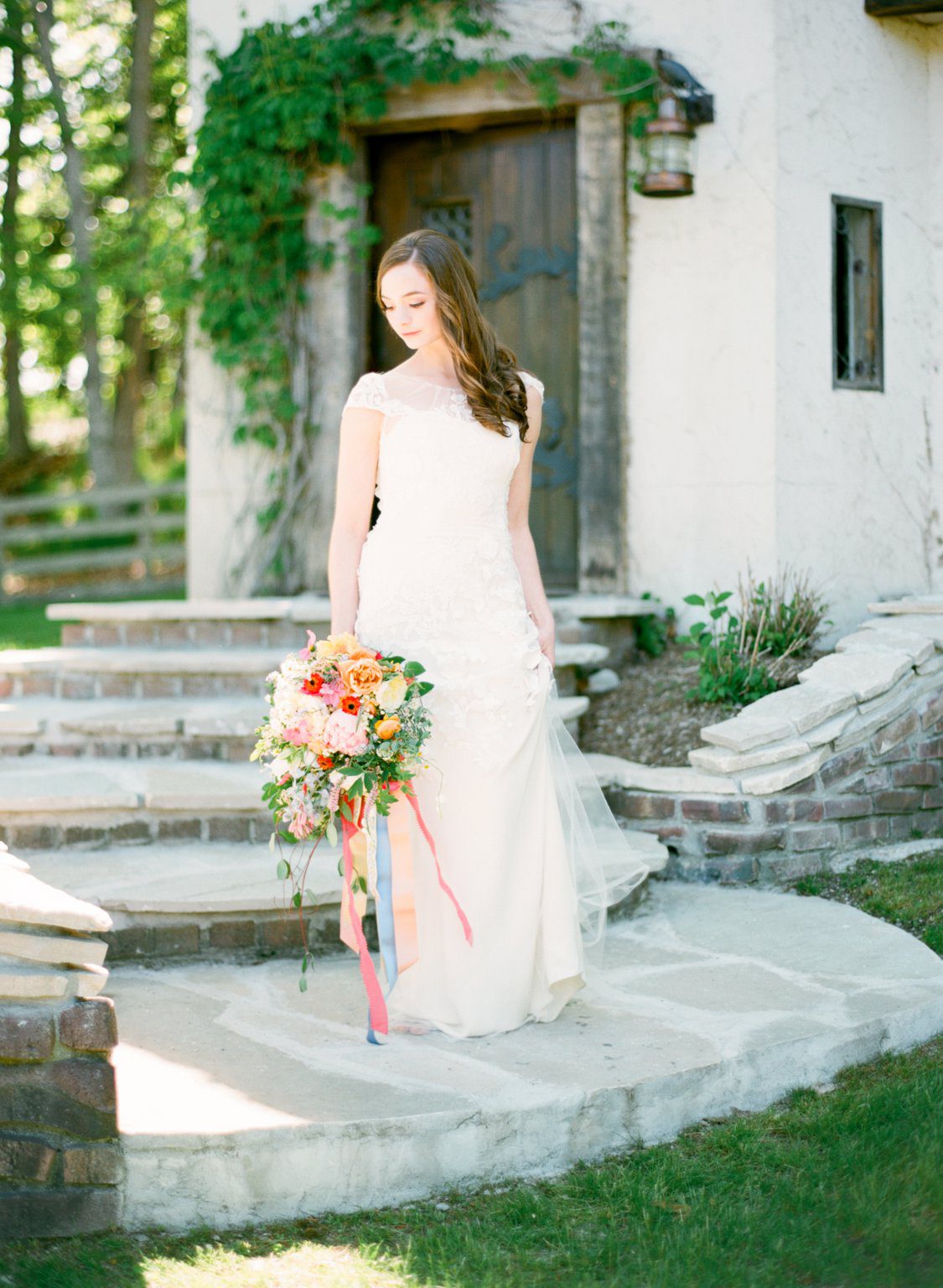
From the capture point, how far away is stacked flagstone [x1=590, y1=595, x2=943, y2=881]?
17.3ft

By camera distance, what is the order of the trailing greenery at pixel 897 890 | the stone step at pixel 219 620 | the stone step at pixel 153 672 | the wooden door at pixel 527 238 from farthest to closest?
the wooden door at pixel 527 238
the stone step at pixel 219 620
the stone step at pixel 153 672
the trailing greenery at pixel 897 890

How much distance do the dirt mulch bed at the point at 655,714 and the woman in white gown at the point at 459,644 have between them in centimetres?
200

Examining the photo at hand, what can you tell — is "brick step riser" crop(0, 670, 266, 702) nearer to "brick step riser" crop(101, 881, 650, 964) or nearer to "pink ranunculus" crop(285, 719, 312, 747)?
"brick step riser" crop(101, 881, 650, 964)

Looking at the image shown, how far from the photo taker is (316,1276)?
2752 mm

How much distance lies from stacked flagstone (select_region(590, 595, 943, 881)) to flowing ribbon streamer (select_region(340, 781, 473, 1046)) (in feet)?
6.03

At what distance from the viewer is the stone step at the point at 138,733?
552 centimetres

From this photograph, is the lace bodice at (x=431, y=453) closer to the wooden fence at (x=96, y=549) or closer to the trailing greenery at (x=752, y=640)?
the trailing greenery at (x=752, y=640)

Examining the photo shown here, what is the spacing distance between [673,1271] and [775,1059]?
0.91 meters

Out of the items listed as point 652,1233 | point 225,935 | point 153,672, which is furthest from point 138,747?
point 652,1233

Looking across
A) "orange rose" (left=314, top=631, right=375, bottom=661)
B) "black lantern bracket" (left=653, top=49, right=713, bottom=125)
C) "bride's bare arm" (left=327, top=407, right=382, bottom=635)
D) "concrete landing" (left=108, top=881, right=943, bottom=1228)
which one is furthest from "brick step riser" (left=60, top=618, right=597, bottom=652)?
"orange rose" (left=314, top=631, right=375, bottom=661)

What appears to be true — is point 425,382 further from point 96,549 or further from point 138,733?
point 96,549

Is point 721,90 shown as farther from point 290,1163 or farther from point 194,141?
point 290,1163

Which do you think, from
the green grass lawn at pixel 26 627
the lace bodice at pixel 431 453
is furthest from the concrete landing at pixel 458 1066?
the green grass lawn at pixel 26 627

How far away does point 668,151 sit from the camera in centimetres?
669
